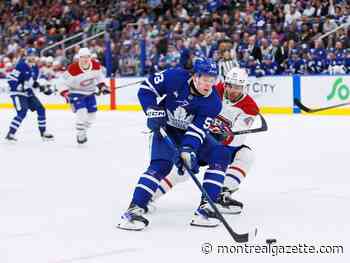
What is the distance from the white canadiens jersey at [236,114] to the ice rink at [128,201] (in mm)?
485

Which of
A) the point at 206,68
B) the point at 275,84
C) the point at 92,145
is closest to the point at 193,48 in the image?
the point at 275,84

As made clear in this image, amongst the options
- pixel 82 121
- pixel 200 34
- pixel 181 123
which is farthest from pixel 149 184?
pixel 200 34

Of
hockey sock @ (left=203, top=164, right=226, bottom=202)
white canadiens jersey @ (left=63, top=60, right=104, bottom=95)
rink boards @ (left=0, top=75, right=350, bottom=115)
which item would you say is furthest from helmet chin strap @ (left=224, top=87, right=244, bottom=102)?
rink boards @ (left=0, top=75, right=350, bottom=115)

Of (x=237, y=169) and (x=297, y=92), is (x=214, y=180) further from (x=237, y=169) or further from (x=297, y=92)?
(x=297, y=92)

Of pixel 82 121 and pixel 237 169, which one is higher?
pixel 237 169

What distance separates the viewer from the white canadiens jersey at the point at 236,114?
16.1 feet

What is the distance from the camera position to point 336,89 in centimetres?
1259

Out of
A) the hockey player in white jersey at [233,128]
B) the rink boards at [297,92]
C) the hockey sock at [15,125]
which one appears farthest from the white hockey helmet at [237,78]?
the rink boards at [297,92]

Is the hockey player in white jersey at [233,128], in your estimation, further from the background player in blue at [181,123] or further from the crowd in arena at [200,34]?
the crowd in arena at [200,34]

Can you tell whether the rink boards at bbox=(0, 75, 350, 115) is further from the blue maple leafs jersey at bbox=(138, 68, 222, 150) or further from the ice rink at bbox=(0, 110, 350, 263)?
the blue maple leafs jersey at bbox=(138, 68, 222, 150)

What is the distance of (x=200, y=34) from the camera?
49.1 feet

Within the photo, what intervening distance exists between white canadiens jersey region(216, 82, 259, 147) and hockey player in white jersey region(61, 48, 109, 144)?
14.2 ft

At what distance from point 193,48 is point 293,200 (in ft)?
30.3

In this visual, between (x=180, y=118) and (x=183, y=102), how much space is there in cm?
13
